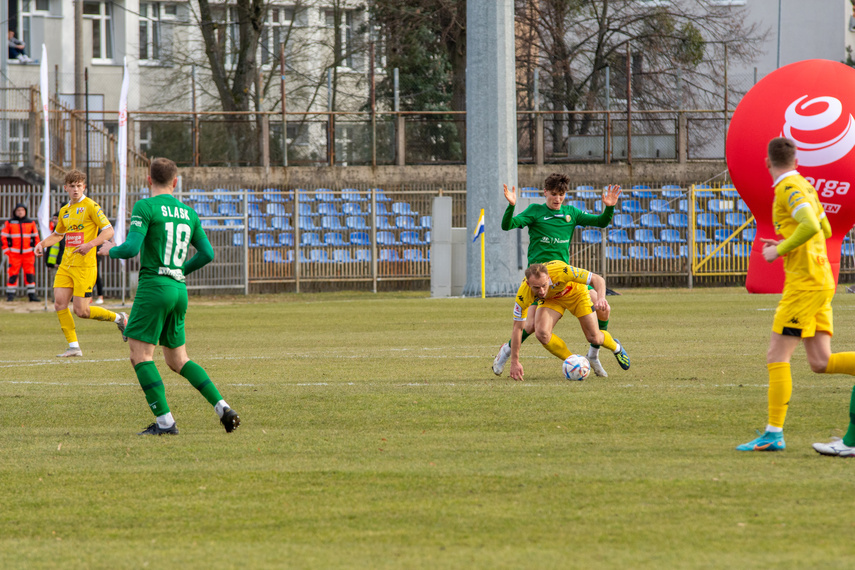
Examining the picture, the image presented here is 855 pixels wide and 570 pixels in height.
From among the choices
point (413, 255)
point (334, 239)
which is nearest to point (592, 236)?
point (413, 255)

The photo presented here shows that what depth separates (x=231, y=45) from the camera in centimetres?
3744

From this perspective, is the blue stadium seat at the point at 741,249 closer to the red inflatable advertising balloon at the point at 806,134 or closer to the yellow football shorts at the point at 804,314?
the red inflatable advertising balloon at the point at 806,134

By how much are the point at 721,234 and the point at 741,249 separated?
27.9 inches

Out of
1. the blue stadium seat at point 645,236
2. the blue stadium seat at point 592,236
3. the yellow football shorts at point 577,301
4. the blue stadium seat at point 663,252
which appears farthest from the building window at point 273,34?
the yellow football shorts at point 577,301

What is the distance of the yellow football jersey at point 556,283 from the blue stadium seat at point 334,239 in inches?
717

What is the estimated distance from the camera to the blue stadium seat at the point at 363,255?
89.9ft

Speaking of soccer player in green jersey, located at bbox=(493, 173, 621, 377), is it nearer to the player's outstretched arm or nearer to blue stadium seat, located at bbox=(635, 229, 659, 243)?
the player's outstretched arm

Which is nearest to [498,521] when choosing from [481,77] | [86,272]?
[86,272]

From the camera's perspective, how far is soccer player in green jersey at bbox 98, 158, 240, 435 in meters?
7.06

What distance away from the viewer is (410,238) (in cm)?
2792

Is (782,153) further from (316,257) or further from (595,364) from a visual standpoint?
(316,257)

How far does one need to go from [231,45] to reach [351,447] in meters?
33.0

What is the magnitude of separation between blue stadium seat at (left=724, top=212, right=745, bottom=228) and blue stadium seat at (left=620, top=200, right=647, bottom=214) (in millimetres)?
2192

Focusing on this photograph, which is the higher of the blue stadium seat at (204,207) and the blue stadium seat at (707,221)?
the blue stadium seat at (204,207)
